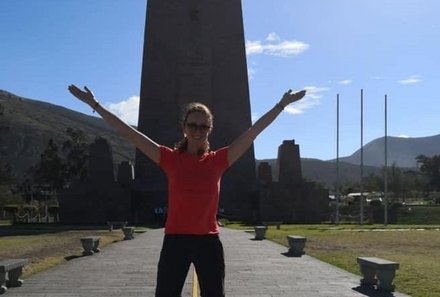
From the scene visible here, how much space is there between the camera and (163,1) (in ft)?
163

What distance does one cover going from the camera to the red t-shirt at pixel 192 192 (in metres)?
4.38

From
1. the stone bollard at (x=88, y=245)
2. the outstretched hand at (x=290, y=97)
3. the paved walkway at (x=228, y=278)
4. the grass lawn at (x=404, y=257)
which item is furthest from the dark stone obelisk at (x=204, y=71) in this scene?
the outstretched hand at (x=290, y=97)

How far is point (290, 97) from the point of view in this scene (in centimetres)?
483

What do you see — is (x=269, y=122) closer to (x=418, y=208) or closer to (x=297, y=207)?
(x=297, y=207)

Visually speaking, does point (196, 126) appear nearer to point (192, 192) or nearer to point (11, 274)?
point (192, 192)

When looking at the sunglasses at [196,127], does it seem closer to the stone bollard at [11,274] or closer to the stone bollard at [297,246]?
the stone bollard at [11,274]

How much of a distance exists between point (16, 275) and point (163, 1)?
4114cm

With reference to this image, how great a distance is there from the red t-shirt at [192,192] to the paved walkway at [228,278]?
218 inches

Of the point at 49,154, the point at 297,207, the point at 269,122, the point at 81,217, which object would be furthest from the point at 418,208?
the point at 269,122

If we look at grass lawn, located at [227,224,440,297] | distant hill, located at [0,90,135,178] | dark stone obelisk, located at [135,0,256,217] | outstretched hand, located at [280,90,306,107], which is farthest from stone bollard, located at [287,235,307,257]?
distant hill, located at [0,90,135,178]

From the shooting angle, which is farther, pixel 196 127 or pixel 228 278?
pixel 228 278

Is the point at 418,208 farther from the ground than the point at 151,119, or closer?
closer

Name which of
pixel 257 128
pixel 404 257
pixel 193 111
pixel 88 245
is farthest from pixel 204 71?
pixel 193 111

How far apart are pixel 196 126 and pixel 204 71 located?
1725 inches
